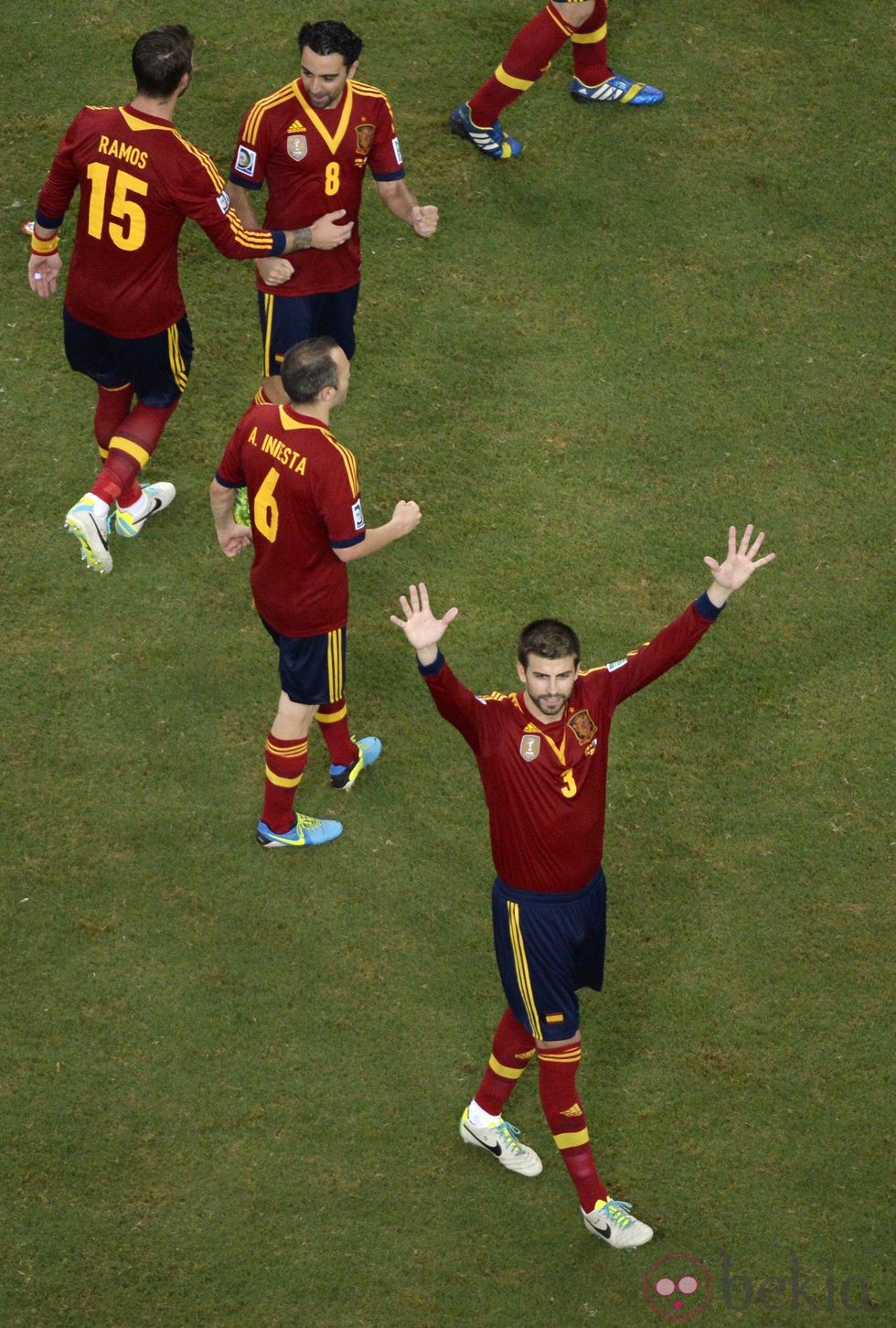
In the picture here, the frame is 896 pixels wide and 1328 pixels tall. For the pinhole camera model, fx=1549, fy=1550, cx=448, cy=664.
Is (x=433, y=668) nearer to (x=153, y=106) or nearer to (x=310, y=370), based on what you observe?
(x=310, y=370)

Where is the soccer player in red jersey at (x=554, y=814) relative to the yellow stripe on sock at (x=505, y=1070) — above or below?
above

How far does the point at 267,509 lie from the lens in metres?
5.98

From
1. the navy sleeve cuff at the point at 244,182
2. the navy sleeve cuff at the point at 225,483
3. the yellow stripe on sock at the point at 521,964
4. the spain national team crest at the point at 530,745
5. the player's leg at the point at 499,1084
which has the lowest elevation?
the player's leg at the point at 499,1084

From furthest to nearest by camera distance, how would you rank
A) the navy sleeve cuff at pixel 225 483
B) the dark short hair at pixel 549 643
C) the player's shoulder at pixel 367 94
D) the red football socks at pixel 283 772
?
the player's shoulder at pixel 367 94
the red football socks at pixel 283 772
the navy sleeve cuff at pixel 225 483
the dark short hair at pixel 549 643

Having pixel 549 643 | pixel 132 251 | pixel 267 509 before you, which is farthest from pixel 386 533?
pixel 132 251

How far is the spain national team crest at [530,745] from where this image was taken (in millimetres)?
5309

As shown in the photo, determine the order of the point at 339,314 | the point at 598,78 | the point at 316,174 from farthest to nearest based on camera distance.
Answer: the point at 598,78
the point at 339,314
the point at 316,174

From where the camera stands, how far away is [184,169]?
21.7 ft

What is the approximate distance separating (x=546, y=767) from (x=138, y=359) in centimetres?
319

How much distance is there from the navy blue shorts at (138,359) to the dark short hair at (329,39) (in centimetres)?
137

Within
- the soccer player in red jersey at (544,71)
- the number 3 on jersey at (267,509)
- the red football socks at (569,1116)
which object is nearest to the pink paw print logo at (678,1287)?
the red football socks at (569,1116)

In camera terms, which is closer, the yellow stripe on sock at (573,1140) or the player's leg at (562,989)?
the player's leg at (562,989)

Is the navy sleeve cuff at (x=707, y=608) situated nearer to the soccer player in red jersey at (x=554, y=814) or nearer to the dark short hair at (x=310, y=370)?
the soccer player in red jersey at (x=554, y=814)

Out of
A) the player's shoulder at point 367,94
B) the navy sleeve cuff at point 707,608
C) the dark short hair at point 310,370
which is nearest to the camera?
the navy sleeve cuff at point 707,608
